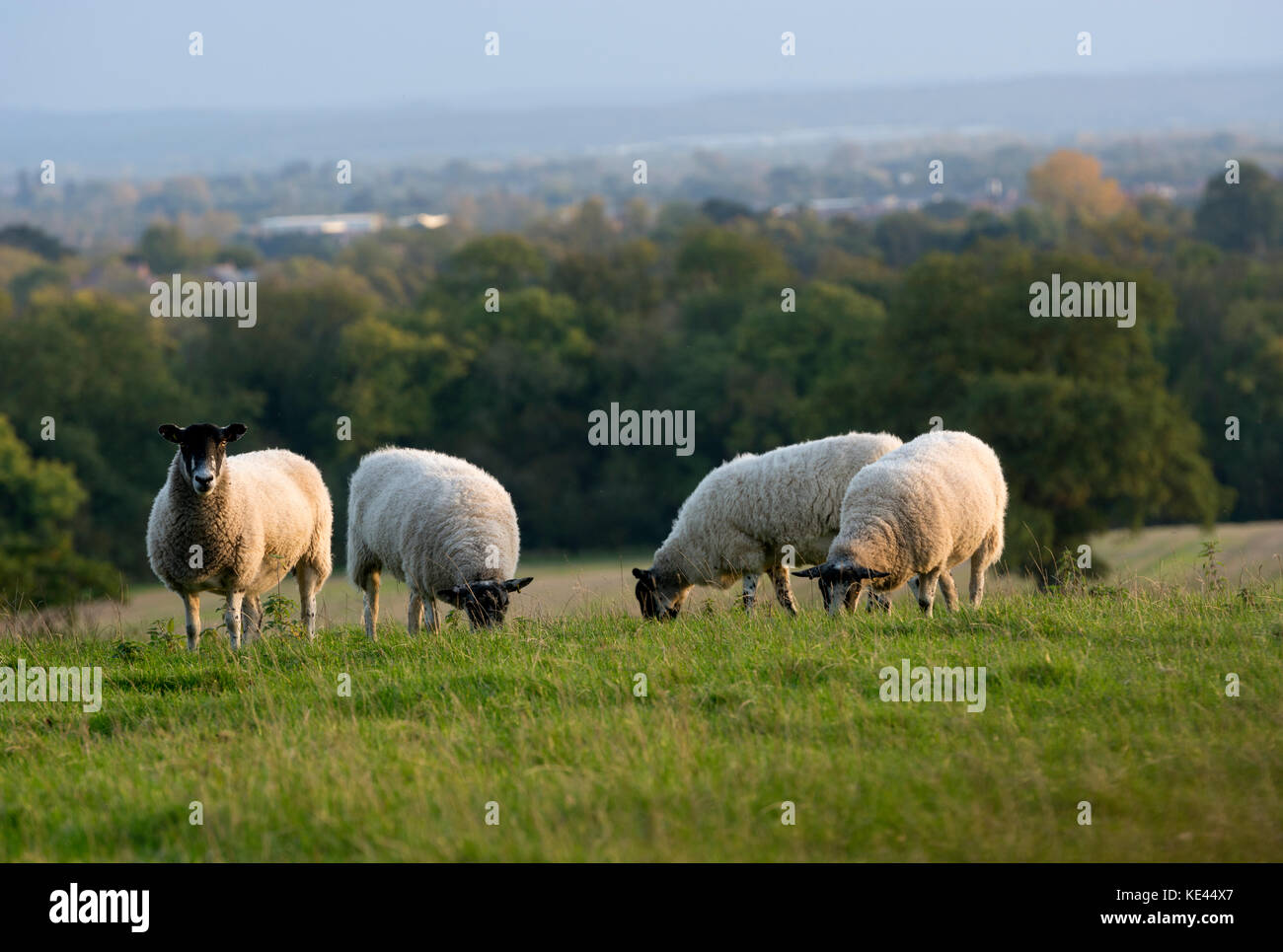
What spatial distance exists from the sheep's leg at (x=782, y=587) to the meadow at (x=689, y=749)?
312 cm

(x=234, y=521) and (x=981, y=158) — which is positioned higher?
(x=981, y=158)

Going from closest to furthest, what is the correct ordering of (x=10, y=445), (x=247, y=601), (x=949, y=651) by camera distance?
1. (x=949, y=651)
2. (x=247, y=601)
3. (x=10, y=445)

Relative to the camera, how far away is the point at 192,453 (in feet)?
39.2

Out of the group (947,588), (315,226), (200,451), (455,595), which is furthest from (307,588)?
(315,226)

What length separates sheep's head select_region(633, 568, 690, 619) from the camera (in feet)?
51.9

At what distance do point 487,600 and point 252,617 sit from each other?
7.39ft

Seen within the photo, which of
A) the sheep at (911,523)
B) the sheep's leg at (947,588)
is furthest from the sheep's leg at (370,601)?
the sheep's leg at (947,588)

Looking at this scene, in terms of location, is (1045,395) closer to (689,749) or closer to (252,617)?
(252,617)

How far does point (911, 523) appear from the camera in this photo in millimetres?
12727

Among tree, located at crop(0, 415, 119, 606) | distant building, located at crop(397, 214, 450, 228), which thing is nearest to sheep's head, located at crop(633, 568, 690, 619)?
tree, located at crop(0, 415, 119, 606)

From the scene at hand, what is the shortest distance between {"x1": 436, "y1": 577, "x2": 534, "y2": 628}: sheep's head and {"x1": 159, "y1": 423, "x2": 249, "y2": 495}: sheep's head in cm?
240
